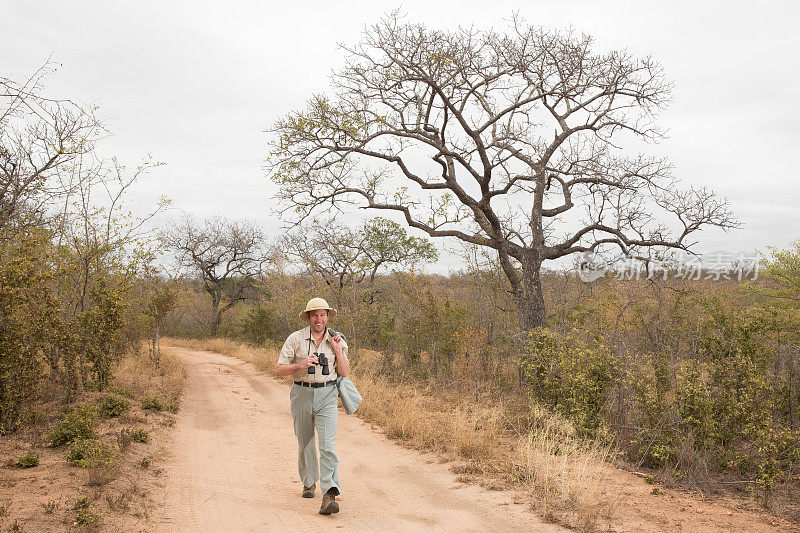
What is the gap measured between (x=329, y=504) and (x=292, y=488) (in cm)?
111

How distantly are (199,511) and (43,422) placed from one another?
3.85 meters

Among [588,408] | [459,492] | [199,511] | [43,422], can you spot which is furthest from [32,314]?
[588,408]

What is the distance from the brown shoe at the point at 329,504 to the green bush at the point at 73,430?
361 centimetres

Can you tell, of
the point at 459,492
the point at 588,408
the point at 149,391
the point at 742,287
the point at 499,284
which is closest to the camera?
the point at 459,492

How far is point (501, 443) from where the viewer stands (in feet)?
26.6

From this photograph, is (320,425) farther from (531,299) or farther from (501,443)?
(531,299)

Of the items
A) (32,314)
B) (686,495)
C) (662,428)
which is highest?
(32,314)

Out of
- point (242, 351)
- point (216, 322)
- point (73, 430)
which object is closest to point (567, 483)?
point (73, 430)

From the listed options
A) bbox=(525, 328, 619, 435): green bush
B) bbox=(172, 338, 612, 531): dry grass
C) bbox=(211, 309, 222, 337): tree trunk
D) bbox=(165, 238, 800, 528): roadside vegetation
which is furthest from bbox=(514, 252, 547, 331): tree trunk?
bbox=(211, 309, 222, 337): tree trunk

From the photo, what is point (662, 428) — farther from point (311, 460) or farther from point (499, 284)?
point (499, 284)

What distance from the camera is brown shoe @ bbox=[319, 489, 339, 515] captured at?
525 centimetres

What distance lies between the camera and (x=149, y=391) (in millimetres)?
11102

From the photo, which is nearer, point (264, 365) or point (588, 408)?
point (588, 408)

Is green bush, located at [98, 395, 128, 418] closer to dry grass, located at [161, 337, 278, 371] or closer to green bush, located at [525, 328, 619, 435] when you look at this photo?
green bush, located at [525, 328, 619, 435]
